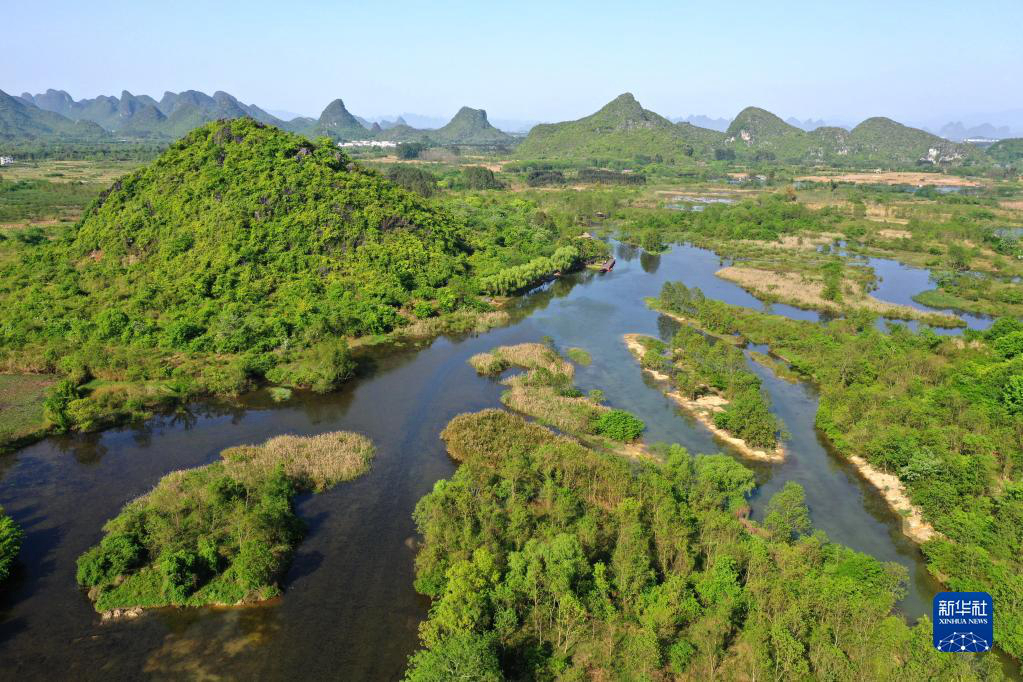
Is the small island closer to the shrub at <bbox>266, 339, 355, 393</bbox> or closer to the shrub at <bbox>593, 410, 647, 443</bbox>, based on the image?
the shrub at <bbox>593, 410, 647, 443</bbox>

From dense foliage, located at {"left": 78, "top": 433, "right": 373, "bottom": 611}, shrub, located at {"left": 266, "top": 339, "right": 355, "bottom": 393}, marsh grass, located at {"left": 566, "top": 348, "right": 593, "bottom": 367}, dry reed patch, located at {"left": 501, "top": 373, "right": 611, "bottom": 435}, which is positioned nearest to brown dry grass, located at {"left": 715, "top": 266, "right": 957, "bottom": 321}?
marsh grass, located at {"left": 566, "top": 348, "right": 593, "bottom": 367}

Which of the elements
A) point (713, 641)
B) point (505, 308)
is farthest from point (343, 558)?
point (505, 308)

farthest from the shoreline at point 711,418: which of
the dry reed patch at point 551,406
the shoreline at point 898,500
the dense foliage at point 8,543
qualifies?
the dense foliage at point 8,543

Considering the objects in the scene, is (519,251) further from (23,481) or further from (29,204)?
(29,204)

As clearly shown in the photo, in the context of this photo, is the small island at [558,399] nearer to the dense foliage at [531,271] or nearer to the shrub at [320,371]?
the shrub at [320,371]

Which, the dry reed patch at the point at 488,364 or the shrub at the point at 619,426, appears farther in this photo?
the dry reed patch at the point at 488,364

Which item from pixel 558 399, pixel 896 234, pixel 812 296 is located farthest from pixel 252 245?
pixel 896 234
